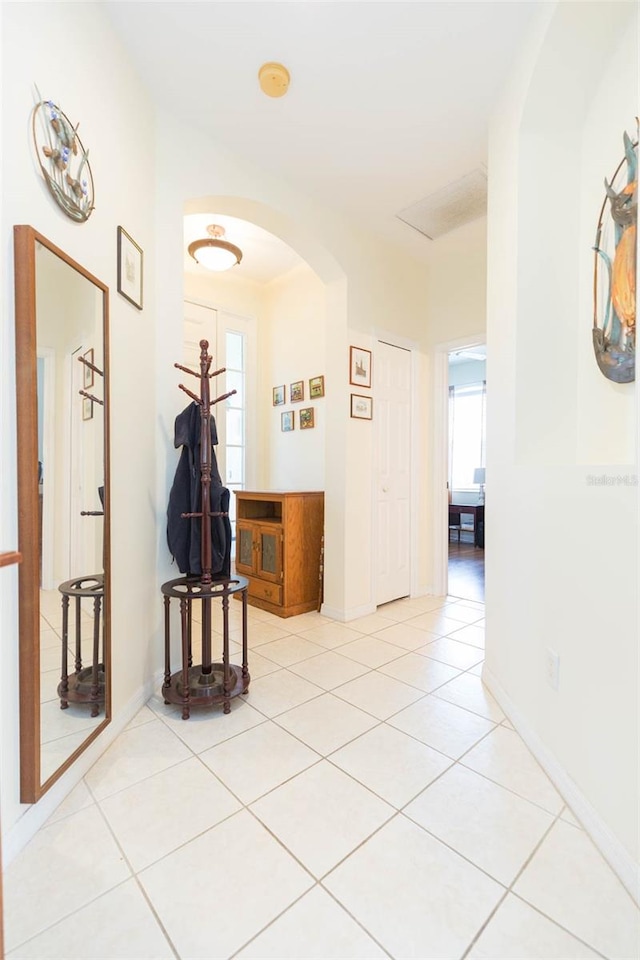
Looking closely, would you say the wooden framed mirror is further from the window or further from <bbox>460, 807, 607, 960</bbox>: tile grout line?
the window

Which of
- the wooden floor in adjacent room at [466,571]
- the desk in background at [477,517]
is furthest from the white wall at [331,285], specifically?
the desk in background at [477,517]

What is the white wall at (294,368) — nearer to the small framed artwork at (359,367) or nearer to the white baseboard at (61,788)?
the small framed artwork at (359,367)

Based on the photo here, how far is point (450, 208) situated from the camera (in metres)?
2.92

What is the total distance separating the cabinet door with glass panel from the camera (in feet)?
10.5

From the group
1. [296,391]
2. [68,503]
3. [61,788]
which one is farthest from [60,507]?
[296,391]

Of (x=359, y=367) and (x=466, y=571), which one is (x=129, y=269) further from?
(x=466, y=571)

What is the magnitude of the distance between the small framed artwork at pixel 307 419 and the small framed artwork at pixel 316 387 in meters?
0.12

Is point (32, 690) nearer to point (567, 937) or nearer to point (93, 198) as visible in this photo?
point (567, 937)

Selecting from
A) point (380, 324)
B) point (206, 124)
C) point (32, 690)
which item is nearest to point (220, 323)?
point (380, 324)

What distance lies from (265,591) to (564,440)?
237 centimetres

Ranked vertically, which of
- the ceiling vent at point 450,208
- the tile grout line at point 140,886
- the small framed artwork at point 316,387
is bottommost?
the tile grout line at point 140,886

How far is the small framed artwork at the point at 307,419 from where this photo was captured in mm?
3852

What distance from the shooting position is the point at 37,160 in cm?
124

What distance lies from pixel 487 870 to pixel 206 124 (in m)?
3.29
